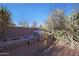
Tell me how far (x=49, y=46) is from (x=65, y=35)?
14cm

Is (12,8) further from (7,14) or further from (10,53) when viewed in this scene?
(10,53)

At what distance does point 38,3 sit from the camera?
7.86ft

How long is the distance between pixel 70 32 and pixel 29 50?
1.08 feet

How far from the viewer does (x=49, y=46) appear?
7.98 ft

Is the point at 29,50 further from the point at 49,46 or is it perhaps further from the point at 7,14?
the point at 7,14

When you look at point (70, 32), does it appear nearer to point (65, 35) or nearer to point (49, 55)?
point (65, 35)

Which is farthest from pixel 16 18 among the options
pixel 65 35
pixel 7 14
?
pixel 65 35

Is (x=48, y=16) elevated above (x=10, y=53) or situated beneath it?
elevated above

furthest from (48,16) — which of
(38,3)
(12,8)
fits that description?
(12,8)

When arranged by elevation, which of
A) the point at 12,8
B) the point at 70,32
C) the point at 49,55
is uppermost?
the point at 12,8

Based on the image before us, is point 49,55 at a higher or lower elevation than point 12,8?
lower

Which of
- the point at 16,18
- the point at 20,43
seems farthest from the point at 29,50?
the point at 16,18

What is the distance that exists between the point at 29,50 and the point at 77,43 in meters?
0.35

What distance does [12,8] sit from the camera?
2396mm
